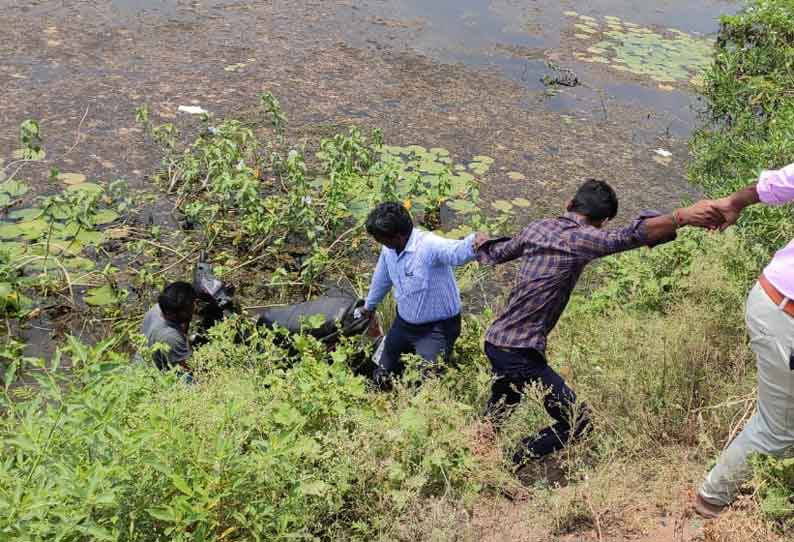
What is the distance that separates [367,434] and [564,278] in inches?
41.3

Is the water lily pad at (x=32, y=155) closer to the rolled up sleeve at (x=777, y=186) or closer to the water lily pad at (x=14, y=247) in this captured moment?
the water lily pad at (x=14, y=247)

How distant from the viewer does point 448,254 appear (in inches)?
136

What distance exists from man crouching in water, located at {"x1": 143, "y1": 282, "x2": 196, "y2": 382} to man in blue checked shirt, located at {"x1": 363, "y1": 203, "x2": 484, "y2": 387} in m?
0.99

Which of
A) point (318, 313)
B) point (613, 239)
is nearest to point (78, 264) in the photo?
point (318, 313)

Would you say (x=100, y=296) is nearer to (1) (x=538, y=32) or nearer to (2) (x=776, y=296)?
(2) (x=776, y=296)

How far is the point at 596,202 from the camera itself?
3072 millimetres

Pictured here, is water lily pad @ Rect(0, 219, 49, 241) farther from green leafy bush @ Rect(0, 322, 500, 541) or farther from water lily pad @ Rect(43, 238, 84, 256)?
green leafy bush @ Rect(0, 322, 500, 541)

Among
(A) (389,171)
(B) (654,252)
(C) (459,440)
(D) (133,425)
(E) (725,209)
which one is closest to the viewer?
(D) (133,425)

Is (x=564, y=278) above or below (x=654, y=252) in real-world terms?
above

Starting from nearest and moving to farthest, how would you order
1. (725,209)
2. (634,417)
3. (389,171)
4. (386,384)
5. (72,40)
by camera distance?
1. (725,209)
2. (634,417)
3. (386,384)
4. (389,171)
5. (72,40)

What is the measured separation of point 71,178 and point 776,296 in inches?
205

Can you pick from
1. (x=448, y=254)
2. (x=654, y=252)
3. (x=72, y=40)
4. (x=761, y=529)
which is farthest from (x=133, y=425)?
(x=72, y=40)

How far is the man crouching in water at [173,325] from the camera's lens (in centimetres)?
367

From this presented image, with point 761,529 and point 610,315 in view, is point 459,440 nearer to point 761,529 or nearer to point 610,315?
point 761,529
